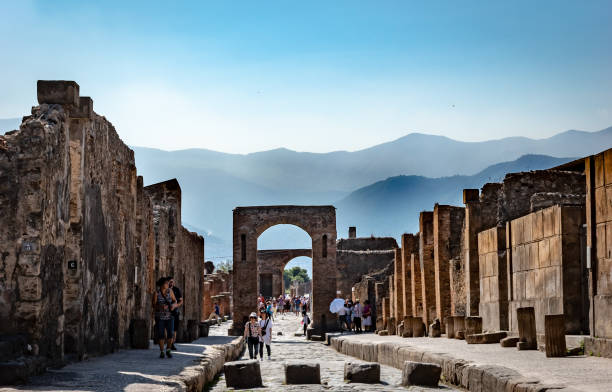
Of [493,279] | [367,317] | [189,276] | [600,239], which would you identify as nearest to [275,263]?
[367,317]

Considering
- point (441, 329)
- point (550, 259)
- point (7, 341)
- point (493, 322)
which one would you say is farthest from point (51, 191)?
point (441, 329)

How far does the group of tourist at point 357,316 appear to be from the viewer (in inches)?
1265

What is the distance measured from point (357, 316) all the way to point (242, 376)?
831 inches

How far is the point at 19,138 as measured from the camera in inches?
382

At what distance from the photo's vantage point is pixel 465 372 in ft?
33.5

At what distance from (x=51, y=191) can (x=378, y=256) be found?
36.7m

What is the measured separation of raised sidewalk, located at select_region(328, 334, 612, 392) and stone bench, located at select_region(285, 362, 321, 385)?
1.60 metres

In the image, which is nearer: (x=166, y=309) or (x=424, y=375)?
(x=424, y=375)

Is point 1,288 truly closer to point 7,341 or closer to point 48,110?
point 7,341

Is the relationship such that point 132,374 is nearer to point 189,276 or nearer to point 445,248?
point 445,248

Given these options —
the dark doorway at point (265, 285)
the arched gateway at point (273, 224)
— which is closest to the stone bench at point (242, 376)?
the arched gateway at point (273, 224)

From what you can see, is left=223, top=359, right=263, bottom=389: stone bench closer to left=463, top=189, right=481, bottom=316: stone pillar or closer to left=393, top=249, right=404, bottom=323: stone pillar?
left=463, top=189, right=481, bottom=316: stone pillar

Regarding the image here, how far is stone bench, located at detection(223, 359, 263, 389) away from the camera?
1131 centimetres

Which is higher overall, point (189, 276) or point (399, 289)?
point (189, 276)
